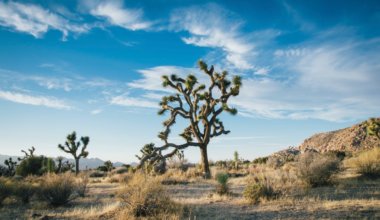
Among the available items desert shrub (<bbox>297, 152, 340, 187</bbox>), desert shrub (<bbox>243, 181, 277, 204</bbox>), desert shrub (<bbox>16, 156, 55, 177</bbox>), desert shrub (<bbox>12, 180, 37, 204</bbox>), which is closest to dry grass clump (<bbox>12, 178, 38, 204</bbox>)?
desert shrub (<bbox>12, 180, 37, 204</bbox>)

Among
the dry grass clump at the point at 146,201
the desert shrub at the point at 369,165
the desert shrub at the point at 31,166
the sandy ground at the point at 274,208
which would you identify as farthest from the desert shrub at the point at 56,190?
the desert shrub at the point at 31,166

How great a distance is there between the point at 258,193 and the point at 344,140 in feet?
211

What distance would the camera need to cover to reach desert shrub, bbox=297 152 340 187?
1191 centimetres

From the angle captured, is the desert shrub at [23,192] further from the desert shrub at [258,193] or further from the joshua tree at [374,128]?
the joshua tree at [374,128]

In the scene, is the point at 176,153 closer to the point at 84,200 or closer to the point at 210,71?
the point at 210,71

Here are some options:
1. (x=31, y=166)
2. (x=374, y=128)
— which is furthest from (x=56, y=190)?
(x=374, y=128)

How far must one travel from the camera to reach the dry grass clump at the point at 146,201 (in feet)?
26.5

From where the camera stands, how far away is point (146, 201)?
8.30m

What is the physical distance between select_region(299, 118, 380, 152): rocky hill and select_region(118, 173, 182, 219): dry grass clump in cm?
5095

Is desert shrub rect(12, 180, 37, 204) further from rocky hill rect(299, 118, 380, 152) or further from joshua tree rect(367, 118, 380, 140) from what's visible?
rocky hill rect(299, 118, 380, 152)

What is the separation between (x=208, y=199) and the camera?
10883 mm

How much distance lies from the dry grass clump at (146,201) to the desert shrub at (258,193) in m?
2.39

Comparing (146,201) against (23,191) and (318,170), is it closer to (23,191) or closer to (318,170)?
(23,191)


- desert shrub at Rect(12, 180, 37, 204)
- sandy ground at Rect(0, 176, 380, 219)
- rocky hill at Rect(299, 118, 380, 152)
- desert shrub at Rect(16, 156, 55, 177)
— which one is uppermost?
rocky hill at Rect(299, 118, 380, 152)
